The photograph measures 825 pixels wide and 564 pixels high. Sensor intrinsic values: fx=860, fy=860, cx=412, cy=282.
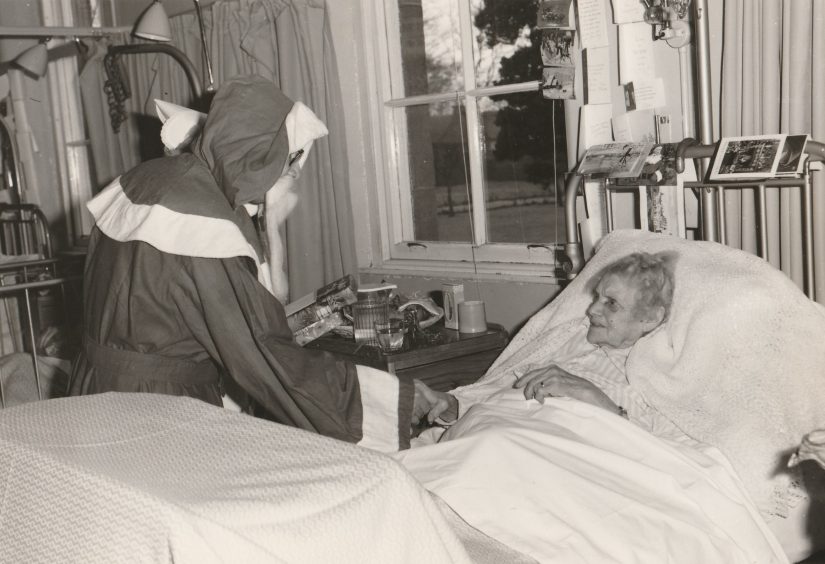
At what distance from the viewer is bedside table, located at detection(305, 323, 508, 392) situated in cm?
289

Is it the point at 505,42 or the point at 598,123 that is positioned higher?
the point at 505,42

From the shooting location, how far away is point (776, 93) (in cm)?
238

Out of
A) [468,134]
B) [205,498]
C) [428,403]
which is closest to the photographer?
[205,498]

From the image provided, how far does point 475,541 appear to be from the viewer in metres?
1.85

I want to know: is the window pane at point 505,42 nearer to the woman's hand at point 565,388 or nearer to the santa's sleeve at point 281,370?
the woman's hand at point 565,388

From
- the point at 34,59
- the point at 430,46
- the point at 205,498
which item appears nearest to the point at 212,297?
the point at 205,498

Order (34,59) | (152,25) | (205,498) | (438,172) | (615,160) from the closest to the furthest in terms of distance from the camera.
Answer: (205,498) < (615,160) < (152,25) < (438,172) < (34,59)

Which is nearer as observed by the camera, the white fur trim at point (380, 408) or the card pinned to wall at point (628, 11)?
the white fur trim at point (380, 408)

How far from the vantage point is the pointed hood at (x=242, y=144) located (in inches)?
81.9

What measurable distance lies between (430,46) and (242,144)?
6.39ft

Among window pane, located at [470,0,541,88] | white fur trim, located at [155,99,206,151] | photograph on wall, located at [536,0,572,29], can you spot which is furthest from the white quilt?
window pane, located at [470,0,541,88]

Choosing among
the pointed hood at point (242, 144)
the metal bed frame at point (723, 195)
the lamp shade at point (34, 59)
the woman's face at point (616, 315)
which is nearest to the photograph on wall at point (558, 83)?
the metal bed frame at point (723, 195)

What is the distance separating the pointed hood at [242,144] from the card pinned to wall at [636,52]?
4.19 feet

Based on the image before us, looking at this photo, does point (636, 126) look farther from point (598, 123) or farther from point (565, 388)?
point (565, 388)
